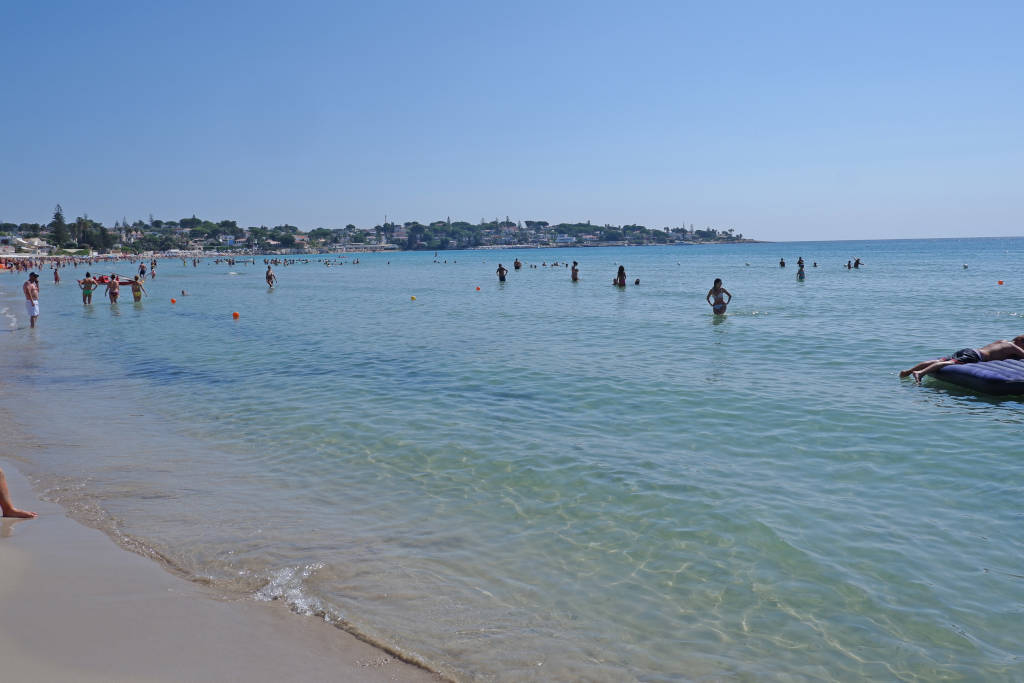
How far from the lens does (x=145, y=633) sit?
4289 mm

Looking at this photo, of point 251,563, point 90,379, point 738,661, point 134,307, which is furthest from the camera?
point 134,307

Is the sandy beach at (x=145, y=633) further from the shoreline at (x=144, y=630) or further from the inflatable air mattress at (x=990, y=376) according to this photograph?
the inflatable air mattress at (x=990, y=376)

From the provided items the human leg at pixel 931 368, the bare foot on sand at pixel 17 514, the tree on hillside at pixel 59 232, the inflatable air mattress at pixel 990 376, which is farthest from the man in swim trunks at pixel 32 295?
the tree on hillside at pixel 59 232

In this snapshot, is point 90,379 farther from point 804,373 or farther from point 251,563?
point 804,373

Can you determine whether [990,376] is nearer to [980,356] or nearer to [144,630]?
[980,356]

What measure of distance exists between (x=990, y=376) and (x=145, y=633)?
40.5 feet

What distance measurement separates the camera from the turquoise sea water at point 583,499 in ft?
14.7

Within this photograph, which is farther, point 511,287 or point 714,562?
point 511,287

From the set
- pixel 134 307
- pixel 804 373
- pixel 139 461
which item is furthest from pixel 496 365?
pixel 134 307

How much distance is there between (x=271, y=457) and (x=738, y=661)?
6258 mm

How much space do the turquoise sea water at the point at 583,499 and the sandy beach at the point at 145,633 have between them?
268 millimetres

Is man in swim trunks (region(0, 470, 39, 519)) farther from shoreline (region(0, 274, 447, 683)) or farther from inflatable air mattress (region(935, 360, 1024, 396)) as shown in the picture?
inflatable air mattress (region(935, 360, 1024, 396))

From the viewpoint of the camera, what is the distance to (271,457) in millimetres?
8562

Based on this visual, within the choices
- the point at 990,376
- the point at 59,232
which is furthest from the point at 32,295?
the point at 59,232
